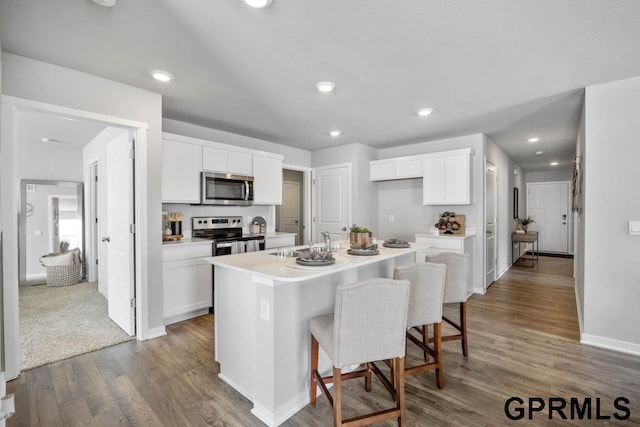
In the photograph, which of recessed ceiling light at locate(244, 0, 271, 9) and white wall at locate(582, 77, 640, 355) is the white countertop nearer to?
recessed ceiling light at locate(244, 0, 271, 9)

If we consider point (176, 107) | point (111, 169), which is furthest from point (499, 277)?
point (111, 169)

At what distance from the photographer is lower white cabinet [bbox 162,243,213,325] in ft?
10.8

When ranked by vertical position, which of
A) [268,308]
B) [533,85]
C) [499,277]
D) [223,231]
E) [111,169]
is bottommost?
[499,277]

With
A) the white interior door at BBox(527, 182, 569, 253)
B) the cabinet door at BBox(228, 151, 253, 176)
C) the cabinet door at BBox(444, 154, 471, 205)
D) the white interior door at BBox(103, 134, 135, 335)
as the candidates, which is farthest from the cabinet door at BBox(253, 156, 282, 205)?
the white interior door at BBox(527, 182, 569, 253)

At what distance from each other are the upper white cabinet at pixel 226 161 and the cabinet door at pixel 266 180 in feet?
0.49

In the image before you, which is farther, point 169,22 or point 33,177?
point 33,177

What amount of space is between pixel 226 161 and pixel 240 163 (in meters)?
0.23

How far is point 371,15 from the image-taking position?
1.83 metres

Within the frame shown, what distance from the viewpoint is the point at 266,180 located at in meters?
4.69

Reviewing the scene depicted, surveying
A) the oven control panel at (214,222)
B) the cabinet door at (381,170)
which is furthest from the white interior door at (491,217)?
the oven control panel at (214,222)

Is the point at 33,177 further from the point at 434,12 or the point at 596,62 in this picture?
the point at 596,62

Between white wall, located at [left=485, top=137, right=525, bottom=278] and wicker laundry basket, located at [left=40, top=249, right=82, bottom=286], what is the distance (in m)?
7.12

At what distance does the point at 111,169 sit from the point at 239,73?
6.88 feet

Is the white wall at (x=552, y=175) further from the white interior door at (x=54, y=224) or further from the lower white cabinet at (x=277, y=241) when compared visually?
the white interior door at (x=54, y=224)
